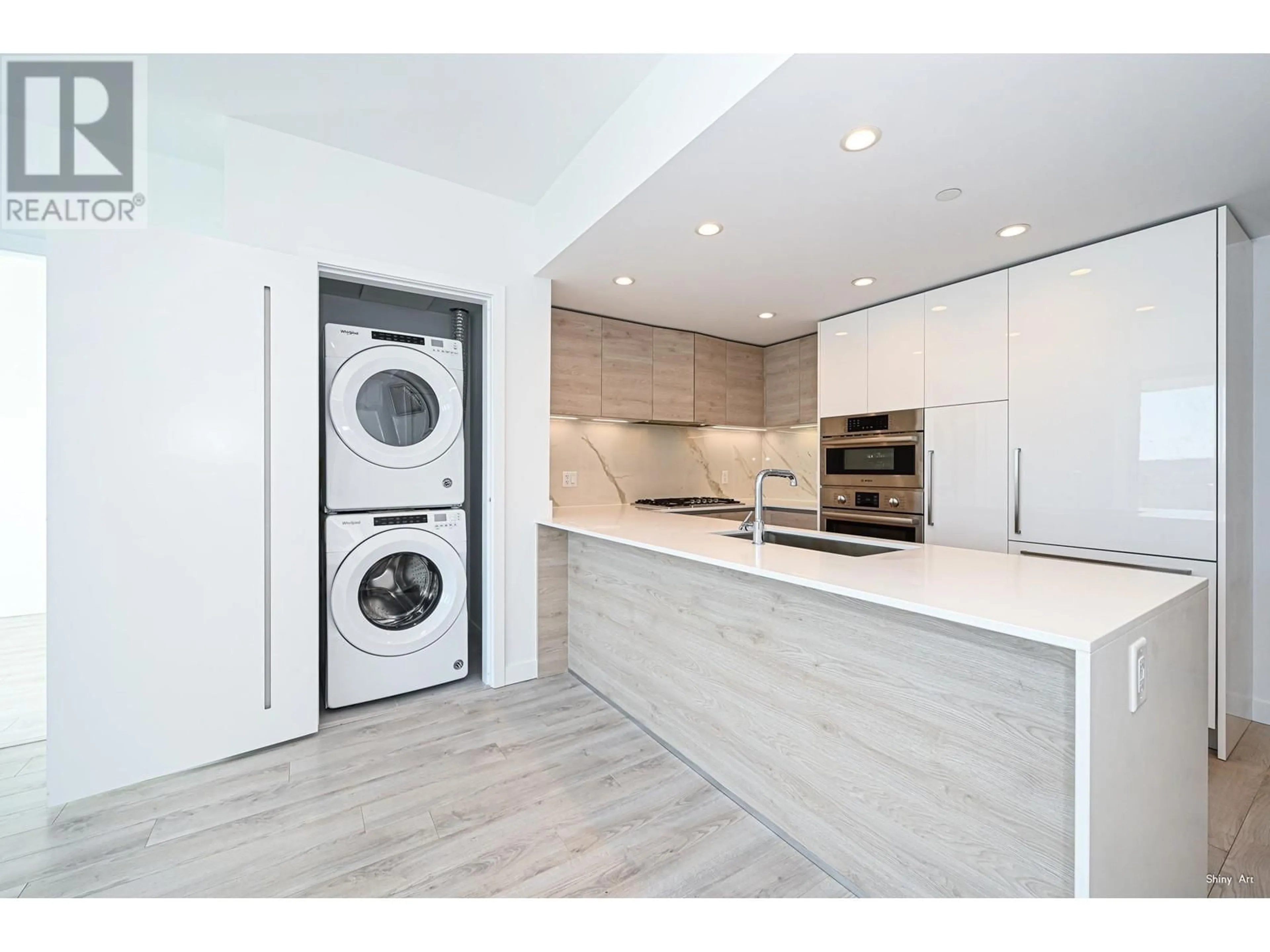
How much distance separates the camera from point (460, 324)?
116 inches

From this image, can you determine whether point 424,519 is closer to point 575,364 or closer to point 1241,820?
point 575,364

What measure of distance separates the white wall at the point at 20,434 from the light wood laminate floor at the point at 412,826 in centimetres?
215

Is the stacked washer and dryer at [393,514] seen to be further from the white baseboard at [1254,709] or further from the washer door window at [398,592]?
the white baseboard at [1254,709]

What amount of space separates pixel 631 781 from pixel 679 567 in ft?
2.64

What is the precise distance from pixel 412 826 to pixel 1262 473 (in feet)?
12.7

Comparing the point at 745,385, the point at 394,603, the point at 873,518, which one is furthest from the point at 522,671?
the point at 745,385

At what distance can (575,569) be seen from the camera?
288 centimetres

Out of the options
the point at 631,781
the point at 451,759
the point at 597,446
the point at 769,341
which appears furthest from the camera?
the point at 769,341

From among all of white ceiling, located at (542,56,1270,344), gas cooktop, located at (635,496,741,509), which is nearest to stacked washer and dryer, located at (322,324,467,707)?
white ceiling, located at (542,56,1270,344)

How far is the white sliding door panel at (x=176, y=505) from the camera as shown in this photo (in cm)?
178

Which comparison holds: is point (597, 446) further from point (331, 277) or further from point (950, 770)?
point (950, 770)

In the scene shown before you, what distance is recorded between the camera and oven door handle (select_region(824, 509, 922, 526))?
3.13 meters

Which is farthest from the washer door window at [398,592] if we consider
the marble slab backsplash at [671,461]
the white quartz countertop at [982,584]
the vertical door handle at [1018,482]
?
the vertical door handle at [1018,482]
